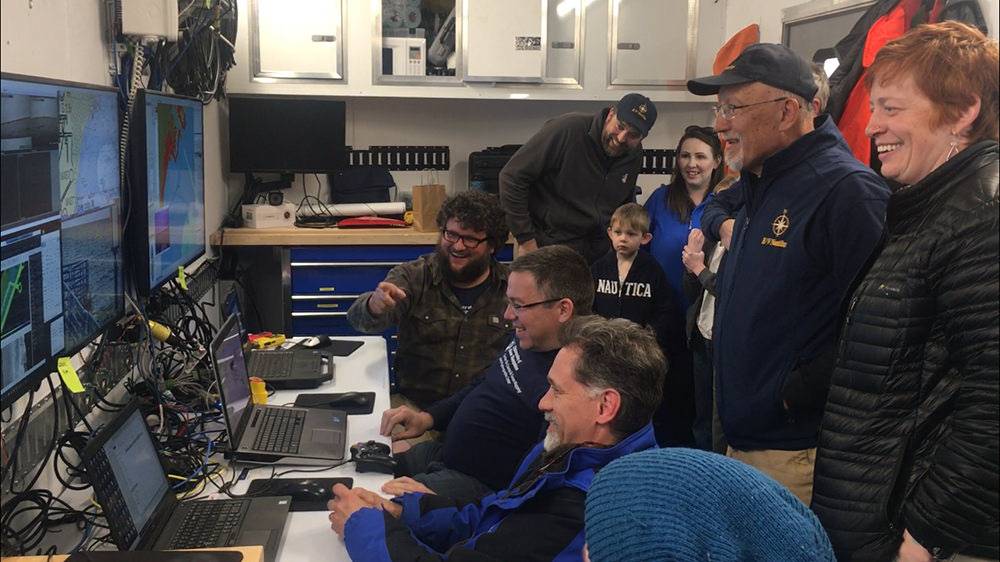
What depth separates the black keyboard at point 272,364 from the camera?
2.50m

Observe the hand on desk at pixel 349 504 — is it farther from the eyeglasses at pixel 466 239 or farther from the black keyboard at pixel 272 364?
the eyeglasses at pixel 466 239

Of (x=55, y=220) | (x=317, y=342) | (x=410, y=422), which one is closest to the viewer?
(x=55, y=220)

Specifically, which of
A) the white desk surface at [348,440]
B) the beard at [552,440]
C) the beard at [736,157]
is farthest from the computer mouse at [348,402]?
the beard at [736,157]

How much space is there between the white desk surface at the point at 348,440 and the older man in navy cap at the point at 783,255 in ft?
2.82

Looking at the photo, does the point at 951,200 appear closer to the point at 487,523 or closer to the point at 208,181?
the point at 487,523

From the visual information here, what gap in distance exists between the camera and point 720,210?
115 inches

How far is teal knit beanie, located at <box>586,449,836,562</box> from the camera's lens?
2.71ft

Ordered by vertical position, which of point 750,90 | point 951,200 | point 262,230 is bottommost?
point 262,230

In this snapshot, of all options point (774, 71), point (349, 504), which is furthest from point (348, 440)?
point (774, 71)

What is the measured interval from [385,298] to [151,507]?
4.09 feet

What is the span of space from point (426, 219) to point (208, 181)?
104cm

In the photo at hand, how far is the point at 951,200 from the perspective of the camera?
47.0 inches

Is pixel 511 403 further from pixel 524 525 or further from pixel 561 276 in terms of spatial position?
pixel 524 525

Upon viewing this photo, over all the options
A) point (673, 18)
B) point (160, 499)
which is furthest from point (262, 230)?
point (160, 499)
